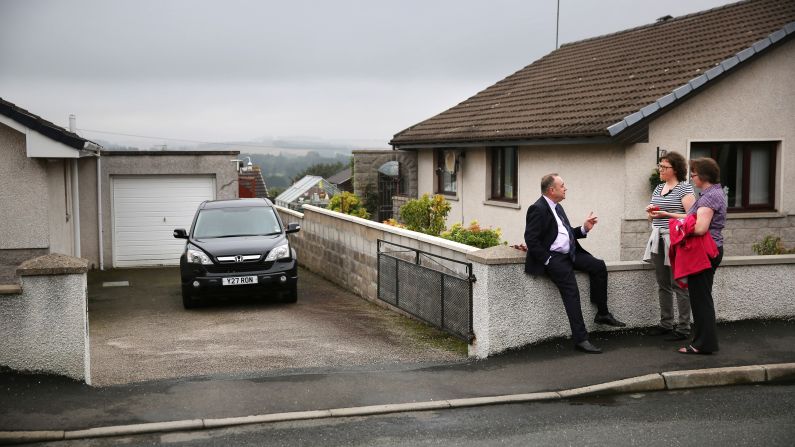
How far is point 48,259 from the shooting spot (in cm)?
841

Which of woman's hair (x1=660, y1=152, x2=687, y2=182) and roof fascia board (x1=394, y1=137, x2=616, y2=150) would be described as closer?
woman's hair (x1=660, y1=152, x2=687, y2=182)

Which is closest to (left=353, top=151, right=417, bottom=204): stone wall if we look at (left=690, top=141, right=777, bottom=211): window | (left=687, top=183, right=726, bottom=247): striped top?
(left=690, top=141, right=777, bottom=211): window

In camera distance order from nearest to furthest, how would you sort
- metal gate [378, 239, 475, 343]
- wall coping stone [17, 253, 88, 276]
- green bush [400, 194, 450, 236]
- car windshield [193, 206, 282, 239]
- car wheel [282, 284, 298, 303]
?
wall coping stone [17, 253, 88, 276] < metal gate [378, 239, 475, 343] < car wheel [282, 284, 298, 303] < car windshield [193, 206, 282, 239] < green bush [400, 194, 450, 236]

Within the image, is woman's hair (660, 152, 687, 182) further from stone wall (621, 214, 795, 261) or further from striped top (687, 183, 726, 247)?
stone wall (621, 214, 795, 261)

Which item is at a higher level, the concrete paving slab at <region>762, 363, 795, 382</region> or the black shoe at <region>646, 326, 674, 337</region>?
the black shoe at <region>646, 326, 674, 337</region>

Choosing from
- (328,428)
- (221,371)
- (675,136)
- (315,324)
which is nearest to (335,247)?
(315,324)

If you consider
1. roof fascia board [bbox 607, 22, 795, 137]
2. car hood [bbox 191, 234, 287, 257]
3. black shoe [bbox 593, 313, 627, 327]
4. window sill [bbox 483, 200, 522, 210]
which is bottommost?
black shoe [bbox 593, 313, 627, 327]

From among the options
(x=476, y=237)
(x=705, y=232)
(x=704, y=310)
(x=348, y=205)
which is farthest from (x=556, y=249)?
(x=348, y=205)

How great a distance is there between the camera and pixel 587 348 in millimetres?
9289

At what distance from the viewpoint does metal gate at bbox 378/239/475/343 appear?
10.2 metres

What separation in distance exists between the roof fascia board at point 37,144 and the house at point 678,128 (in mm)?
8609

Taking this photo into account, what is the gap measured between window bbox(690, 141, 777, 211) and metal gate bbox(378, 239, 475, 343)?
233 inches

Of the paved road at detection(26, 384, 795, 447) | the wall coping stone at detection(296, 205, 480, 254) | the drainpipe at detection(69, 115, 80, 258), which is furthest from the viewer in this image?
the drainpipe at detection(69, 115, 80, 258)

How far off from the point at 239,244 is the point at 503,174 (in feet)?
23.6
